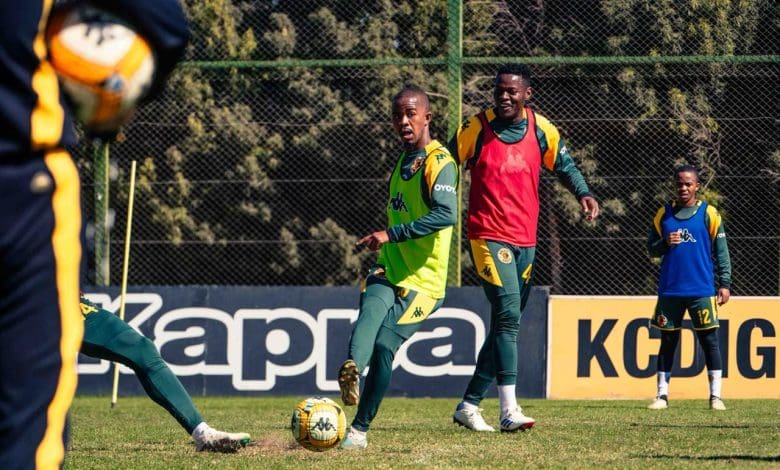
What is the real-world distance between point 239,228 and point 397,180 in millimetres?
12948

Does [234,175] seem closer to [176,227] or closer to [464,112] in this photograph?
[176,227]

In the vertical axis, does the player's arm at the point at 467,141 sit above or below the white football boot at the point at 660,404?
above

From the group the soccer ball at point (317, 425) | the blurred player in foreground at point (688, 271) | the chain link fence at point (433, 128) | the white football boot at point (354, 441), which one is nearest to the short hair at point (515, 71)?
the white football boot at point (354, 441)

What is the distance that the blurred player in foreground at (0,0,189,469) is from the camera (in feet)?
8.42

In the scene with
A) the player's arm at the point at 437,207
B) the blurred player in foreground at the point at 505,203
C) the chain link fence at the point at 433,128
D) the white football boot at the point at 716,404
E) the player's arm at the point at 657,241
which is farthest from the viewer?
the chain link fence at the point at 433,128

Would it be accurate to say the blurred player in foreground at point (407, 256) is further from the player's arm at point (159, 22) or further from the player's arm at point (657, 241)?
the player's arm at point (657, 241)

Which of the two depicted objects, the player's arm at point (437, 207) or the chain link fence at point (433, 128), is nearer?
the player's arm at point (437, 207)

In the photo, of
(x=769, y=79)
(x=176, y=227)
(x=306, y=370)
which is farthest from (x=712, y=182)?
(x=176, y=227)

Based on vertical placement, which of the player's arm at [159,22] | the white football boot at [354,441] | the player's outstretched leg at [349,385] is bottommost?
the white football boot at [354,441]

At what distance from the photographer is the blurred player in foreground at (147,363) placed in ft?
20.2

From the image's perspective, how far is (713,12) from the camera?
561 inches

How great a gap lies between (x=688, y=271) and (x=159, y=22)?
360 inches

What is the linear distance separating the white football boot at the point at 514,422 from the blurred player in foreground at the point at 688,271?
357cm

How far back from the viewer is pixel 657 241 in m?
11.4
